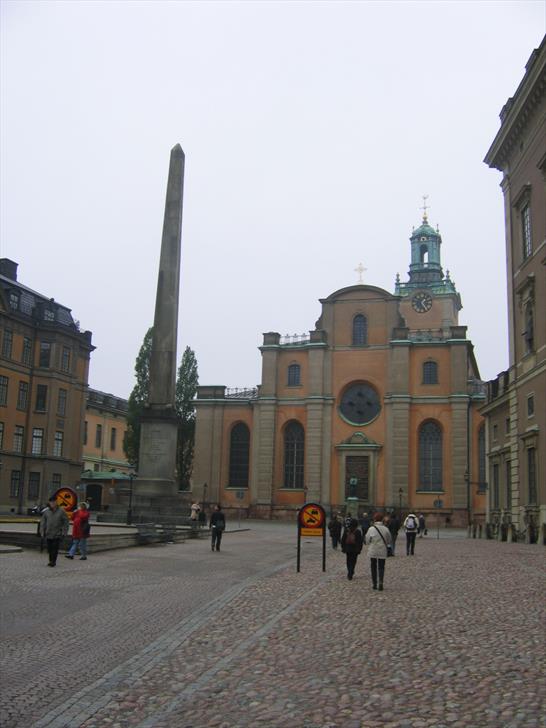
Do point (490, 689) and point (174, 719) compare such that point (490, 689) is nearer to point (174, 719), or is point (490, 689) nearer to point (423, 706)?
point (423, 706)

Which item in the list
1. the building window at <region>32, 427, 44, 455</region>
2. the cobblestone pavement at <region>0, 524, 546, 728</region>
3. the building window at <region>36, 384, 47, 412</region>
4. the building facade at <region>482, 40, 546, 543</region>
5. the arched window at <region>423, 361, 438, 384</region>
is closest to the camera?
the cobblestone pavement at <region>0, 524, 546, 728</region>

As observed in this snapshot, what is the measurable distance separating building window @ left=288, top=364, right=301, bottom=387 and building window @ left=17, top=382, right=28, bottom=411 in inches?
781

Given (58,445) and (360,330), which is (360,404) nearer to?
(360,330)

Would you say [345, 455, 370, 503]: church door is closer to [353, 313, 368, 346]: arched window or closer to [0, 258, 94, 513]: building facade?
[353, 313, 368, 346]: arched window

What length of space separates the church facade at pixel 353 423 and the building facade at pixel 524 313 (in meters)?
21.2

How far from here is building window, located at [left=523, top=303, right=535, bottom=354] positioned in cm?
3102

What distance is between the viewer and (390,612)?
11867mm

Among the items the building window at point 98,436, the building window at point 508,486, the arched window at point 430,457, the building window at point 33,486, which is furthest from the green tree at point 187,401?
the building window at point 508,486

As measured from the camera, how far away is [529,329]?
103ft

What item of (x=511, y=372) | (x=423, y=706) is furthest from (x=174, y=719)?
(x=511, y=372)

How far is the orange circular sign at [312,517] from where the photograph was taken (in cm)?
1778

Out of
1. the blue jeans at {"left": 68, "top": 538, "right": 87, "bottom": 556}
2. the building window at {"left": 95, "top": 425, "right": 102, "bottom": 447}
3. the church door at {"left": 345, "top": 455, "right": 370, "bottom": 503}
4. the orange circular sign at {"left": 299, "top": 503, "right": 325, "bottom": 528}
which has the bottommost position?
the blue jeans at {"left": 68, "top": 538, "right": 87, "bottom": 556}

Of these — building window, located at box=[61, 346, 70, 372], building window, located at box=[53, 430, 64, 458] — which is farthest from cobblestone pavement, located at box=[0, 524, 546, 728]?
building window, located at box=[61, 346, 70, 372]

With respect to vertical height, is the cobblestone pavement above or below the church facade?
below
